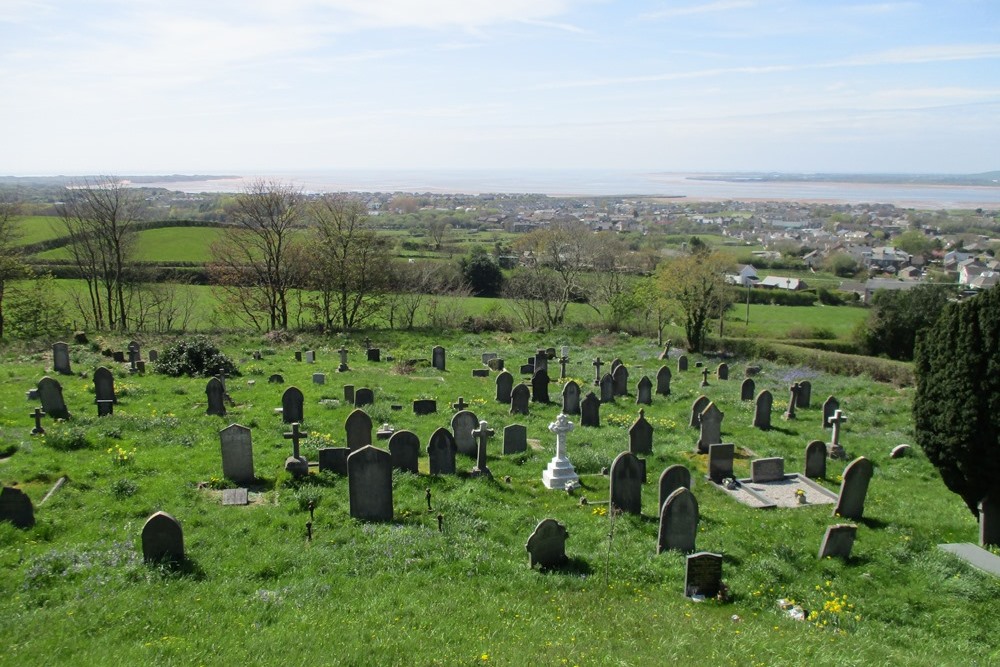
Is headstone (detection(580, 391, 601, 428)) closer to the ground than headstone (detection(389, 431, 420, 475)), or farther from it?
closer to the ground

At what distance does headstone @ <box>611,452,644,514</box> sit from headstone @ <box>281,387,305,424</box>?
8177mm

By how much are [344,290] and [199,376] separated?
12831 mm

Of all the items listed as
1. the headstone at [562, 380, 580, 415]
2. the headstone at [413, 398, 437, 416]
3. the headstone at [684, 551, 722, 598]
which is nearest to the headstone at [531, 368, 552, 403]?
the headstone at [562, 380, 580, 415]

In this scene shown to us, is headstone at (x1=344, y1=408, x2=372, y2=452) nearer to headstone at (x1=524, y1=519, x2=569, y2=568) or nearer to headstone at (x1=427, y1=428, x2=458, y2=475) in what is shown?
headstone at (x1=427, y1=428, x2=458, y2=475)

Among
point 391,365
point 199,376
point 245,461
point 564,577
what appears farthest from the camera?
point 391,365

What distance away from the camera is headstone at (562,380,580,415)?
58.2 feet

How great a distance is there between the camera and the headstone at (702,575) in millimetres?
8047

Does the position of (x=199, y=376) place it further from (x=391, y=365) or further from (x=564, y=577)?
(x=564, y=577)

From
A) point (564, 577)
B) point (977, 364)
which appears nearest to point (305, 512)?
point (564, 577)

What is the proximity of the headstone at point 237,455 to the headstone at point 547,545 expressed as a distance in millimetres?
5705

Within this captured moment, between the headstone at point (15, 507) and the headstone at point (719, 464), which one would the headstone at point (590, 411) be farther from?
the headstone at point (15, 507)

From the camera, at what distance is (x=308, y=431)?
581 inches

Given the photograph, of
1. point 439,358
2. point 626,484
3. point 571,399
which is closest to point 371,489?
point 626,484

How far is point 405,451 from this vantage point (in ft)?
40.0
